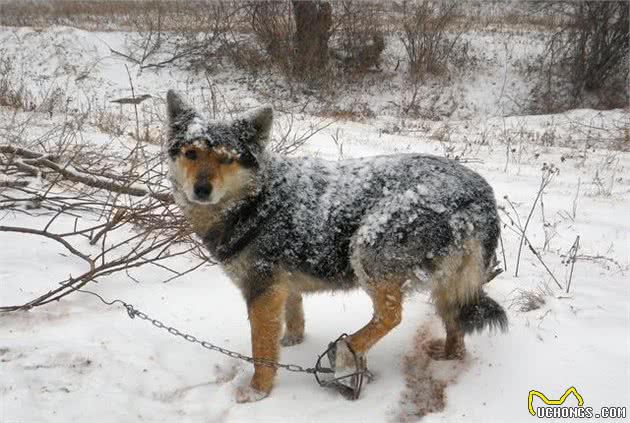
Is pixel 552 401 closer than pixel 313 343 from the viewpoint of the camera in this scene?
Yes

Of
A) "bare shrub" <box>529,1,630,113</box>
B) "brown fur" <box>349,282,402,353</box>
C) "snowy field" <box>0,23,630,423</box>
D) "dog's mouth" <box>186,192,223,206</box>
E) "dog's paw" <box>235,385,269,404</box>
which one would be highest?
"bare shrub" <box>529,1,630,113</box>

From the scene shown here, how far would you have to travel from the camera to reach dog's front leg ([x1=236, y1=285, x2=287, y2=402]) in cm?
345

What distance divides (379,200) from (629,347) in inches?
83.3

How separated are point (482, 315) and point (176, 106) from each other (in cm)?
259

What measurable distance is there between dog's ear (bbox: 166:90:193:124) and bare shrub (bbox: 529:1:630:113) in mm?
17249

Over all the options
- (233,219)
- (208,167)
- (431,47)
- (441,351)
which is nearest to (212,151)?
(208,167)

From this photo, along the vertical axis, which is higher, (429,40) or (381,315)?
(429,40)

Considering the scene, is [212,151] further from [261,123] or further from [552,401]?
[552,401]

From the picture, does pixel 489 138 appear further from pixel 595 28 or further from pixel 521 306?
pixel 595 28

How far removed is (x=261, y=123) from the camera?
11.1 ft

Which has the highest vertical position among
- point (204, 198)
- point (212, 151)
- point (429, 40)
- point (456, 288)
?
point (429, 40)

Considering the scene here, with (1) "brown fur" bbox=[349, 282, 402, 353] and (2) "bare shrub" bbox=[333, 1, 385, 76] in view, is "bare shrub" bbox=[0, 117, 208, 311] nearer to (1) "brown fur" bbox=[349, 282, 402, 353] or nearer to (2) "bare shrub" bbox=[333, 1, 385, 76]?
(1) "brown fur" bbox=[349, 282, 402, 353]

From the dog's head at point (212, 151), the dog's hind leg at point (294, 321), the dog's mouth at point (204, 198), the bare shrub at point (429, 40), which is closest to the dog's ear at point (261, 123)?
the dog's head at point (212, 151)

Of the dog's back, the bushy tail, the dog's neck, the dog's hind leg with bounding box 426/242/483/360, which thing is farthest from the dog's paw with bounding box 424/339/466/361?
the dog's neck
